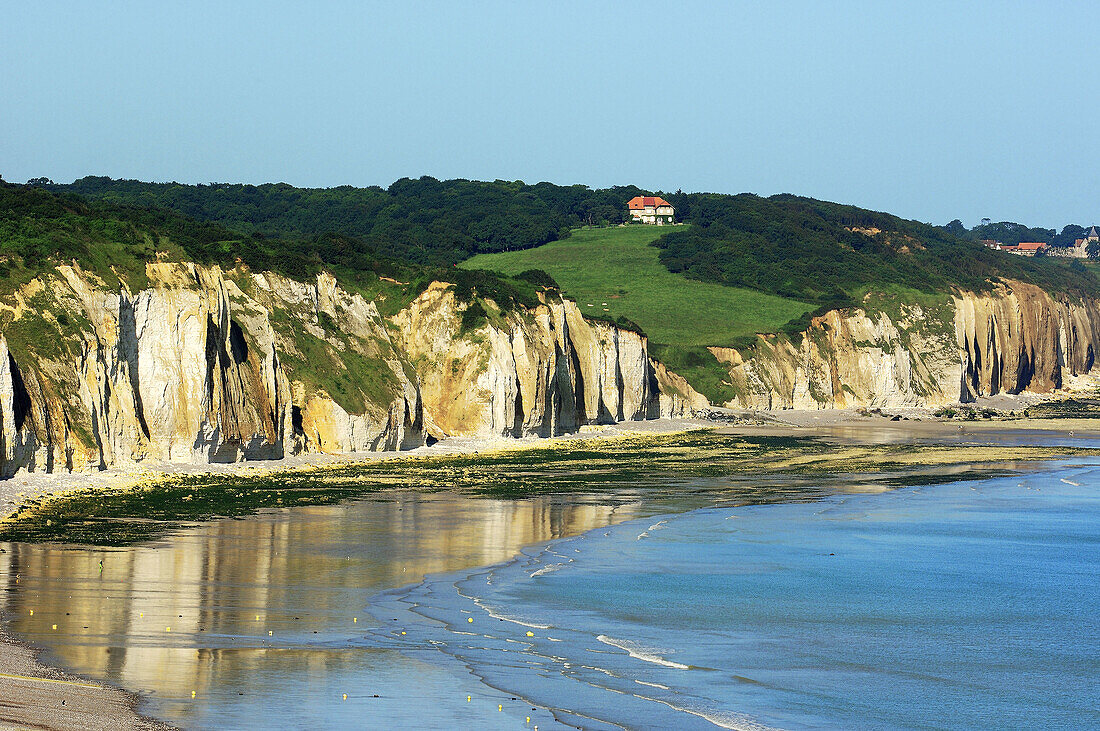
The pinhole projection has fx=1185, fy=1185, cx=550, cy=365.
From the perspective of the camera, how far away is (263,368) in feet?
193

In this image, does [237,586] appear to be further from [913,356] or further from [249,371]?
[913,356]

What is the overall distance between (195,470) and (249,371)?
363 inches

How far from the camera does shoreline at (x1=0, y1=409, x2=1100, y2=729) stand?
47.6ft

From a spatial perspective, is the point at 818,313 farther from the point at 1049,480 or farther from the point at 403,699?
the point at 403,699

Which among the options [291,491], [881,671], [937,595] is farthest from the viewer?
[291,491]

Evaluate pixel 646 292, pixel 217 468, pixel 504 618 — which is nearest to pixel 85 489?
pixel 217 468

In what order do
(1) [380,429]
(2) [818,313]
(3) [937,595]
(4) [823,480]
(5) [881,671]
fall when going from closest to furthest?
(5) [881,671] → (3) [937,595] → (4) [823,480] → (1) [380,429] → (2) [818,313]

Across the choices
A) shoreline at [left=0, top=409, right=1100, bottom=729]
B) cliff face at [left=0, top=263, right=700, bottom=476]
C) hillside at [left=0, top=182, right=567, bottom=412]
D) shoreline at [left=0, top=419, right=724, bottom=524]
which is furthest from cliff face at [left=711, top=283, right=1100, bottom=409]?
hillside at [left=0, top=182, right=567, bottom=412]

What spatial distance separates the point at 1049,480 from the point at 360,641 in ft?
156

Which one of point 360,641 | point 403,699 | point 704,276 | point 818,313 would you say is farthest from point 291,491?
point 704,276

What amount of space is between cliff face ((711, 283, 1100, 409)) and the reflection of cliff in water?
8507 centimetres

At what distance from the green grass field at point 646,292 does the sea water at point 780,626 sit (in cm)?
9210

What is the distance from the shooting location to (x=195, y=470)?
49750 millimetres

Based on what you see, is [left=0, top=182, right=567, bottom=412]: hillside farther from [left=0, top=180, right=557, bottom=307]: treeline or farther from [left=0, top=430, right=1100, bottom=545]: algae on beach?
[left=0, top=430, right=1100, bottom=545]: algae on beach
